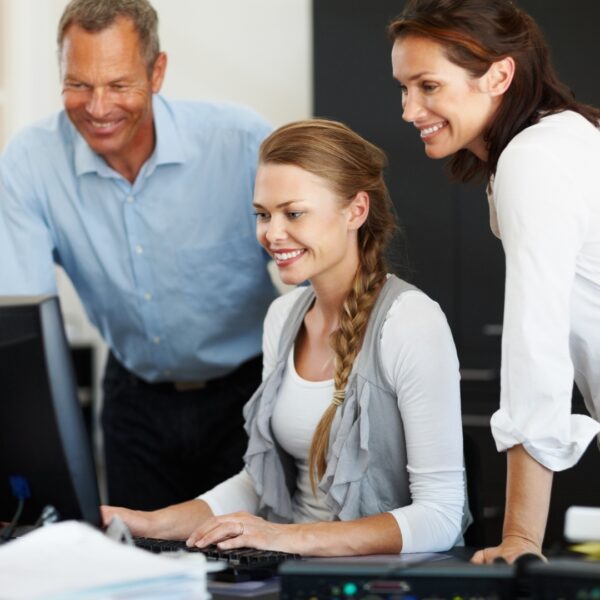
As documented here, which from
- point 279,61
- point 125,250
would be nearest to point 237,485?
point 125,250

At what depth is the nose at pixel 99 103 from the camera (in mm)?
2244

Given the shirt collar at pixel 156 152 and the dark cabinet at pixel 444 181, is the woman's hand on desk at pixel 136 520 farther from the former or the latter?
Answer: the dark cabinet at pixel 444 181

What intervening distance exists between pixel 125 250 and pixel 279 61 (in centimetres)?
212

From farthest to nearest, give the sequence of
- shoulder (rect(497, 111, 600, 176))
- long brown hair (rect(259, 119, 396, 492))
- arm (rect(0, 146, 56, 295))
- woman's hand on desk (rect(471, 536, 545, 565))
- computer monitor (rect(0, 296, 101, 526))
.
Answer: arm (rect(0, 146, 56, 295)), long brown hair (rect(259, 119, 396, 492)), shoulder (rect(497, 111, 600, 176)), woman's hand on desk (rect(471, 536, 545, 565)), computer monitor (rect(0, 296, 101, 526))

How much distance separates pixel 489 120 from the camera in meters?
1.71

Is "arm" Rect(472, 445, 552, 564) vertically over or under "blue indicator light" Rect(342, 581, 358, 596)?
under

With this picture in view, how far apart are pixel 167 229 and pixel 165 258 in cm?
6

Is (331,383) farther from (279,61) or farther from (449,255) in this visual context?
(279,61)

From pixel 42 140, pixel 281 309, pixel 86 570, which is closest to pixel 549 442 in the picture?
pixel 86 570

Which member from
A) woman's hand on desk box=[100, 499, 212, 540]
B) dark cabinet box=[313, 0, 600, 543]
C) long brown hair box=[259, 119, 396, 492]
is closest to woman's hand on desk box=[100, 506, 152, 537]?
woman's hand on desk box=[100, 499, 212, 540]

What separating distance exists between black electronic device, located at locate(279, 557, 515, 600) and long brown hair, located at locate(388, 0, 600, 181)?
773mm

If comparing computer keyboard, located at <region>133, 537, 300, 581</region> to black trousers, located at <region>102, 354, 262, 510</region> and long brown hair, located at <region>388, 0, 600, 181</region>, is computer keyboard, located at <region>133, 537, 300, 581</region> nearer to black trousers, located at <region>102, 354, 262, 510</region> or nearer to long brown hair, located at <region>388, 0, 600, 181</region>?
long brown hair, located at <region>388, 0, 600, 181</region>

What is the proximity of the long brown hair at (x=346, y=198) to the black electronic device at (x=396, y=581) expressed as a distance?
776 mm

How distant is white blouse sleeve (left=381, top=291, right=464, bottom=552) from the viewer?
1.78 metres
